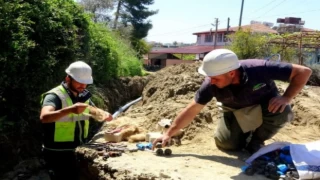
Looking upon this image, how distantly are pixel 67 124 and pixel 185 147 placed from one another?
1.61 m

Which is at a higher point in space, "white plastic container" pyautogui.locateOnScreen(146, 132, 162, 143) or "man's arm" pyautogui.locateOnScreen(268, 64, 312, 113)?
"man's arm" pyautogui.locateOnScreen(268, 64, 312, 113)

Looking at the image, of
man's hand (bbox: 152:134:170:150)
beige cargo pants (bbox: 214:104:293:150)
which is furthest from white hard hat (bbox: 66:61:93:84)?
beige cargo pants (bbox: 214:104:293:150)

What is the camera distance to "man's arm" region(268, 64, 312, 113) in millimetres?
3635

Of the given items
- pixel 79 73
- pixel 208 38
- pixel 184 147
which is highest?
pixel 208 38

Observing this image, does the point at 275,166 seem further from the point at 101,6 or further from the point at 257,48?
the point at 101,6

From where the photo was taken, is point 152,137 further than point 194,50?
No

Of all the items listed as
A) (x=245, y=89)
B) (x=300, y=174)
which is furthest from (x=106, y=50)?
(x=300, y=174)

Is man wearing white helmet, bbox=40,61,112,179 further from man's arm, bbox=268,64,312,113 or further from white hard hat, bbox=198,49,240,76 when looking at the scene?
man's arm, bbox=268,64,312,113

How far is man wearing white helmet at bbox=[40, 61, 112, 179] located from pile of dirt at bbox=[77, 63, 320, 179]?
298mm

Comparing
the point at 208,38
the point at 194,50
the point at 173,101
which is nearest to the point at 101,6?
the point at 194,50

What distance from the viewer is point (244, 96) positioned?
12.9 feet

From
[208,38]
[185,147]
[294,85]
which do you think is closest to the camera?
[294,85]

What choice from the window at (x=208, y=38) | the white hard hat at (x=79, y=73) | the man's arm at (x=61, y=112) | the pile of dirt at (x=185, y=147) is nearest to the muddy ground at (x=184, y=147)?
the pile of dirt at (x=185, y=147)

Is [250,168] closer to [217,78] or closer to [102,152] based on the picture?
[217,78]
